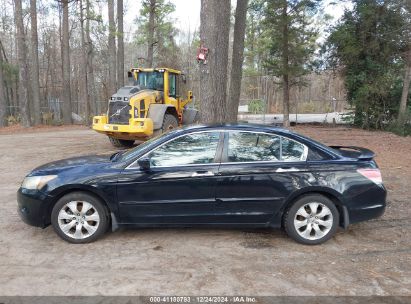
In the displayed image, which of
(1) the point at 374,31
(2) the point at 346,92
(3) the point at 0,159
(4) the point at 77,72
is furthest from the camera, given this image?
(4) the point at 77,72

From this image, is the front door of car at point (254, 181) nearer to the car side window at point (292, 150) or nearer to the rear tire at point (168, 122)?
the car side window at point (292, 150)

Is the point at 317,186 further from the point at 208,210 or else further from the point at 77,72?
the point at 77,72

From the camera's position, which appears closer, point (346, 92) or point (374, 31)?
point (374, 31)

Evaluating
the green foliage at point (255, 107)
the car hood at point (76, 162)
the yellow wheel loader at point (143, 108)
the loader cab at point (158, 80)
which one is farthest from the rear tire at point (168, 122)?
the green foliage at point (255, 107)

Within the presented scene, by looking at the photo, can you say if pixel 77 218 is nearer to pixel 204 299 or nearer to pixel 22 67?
pixel 204 299

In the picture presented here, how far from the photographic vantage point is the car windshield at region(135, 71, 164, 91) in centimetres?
1308

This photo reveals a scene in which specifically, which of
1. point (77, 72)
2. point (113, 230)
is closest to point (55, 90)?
point (77, 72)

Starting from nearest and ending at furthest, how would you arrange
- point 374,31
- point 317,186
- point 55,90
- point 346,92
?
point 317,186 → point 374,31 → point 346,92 → point 55,90

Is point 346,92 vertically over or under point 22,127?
over

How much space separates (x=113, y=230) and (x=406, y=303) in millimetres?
3271

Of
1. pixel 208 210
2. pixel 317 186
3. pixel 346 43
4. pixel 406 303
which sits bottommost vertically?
pixel 406 303

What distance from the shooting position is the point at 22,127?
22.0 meters

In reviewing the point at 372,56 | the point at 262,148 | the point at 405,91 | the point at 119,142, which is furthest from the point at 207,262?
the point at 372,56

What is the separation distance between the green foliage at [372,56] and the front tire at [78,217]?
672 inches
